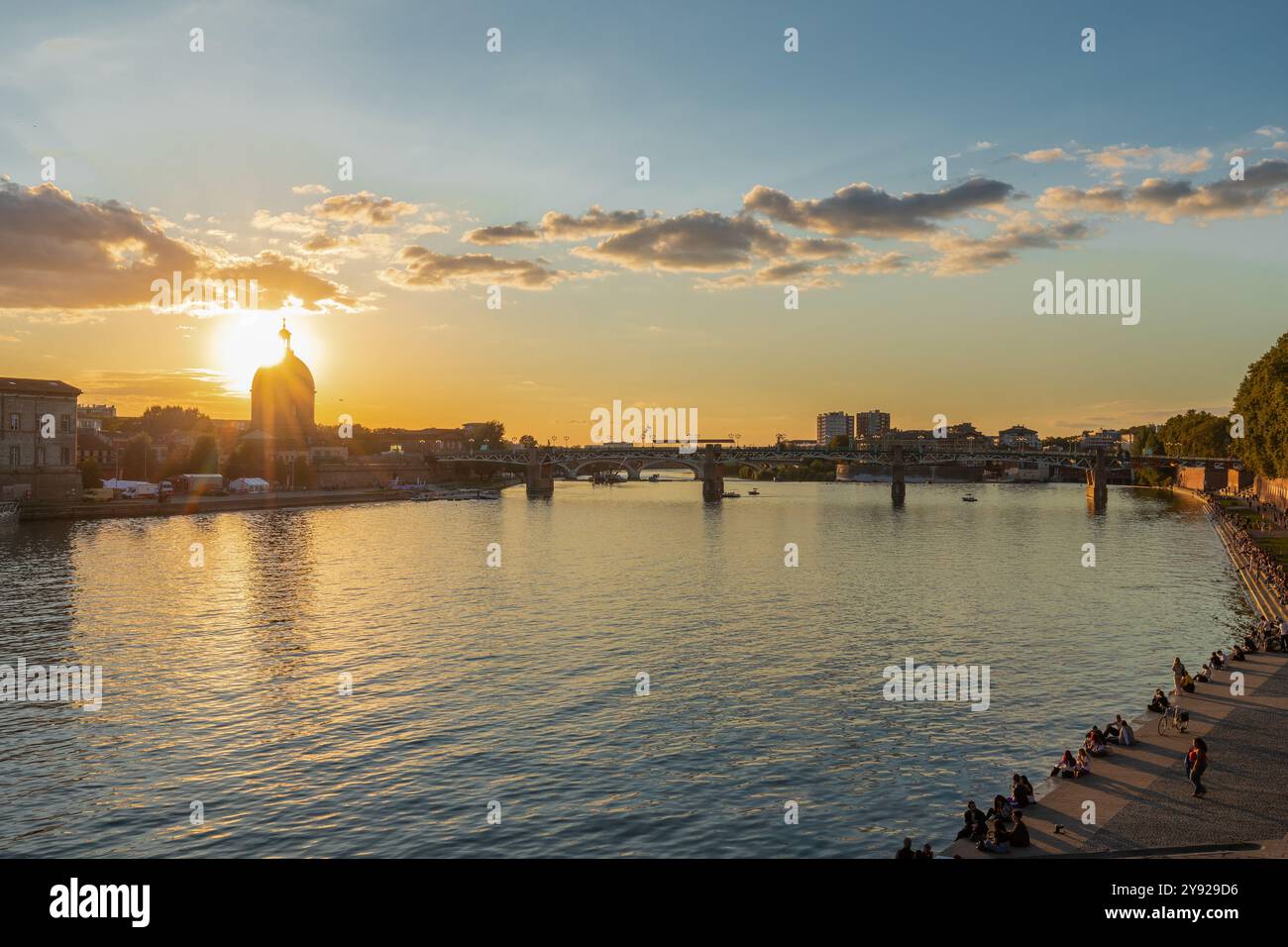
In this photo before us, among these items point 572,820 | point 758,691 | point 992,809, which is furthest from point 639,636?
point 992,809

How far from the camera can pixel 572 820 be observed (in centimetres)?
2300

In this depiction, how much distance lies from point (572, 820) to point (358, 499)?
149 meters

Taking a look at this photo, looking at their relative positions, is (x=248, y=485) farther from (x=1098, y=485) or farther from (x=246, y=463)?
(x=1098, y=485)

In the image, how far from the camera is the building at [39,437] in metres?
105

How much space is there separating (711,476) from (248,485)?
84.5 meters

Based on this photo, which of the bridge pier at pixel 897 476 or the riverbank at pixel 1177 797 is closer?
the riverbank at pixel 1177 797

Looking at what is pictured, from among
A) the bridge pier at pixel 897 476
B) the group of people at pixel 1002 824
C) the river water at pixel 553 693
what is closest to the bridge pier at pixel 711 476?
the bridge pier at pixel 897 476

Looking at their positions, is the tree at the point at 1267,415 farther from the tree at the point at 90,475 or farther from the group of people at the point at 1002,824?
the tree at the point at 90,475

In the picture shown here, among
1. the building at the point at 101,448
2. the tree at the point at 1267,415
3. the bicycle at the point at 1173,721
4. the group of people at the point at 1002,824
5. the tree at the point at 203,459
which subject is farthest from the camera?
the building at the point at 101,448

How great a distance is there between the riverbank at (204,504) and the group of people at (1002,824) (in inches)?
4262

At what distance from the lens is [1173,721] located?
1048 inches

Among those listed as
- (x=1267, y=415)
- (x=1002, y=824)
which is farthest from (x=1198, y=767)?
(x=1267, y=415)

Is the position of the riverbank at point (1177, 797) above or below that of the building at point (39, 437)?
below
